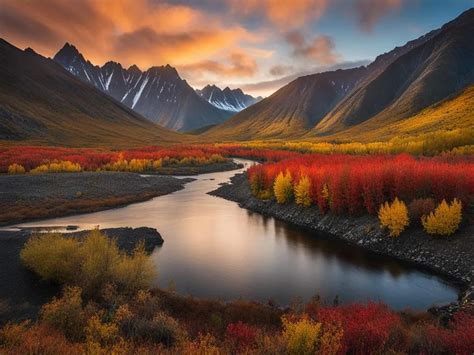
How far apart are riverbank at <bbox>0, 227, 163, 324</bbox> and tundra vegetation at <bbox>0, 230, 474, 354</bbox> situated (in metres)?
1.18

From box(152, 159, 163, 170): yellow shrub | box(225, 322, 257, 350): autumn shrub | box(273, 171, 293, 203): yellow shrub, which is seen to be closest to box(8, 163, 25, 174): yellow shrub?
box(152, 159, 163, 170): yellow shrub

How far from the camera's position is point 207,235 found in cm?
5444

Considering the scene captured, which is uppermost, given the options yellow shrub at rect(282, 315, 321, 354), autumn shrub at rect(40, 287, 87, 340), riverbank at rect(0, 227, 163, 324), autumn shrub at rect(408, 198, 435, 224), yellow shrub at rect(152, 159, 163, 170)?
yellow shrub at rect(152, 159, 163, 170)

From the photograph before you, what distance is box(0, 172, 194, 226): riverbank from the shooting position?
66.0 meters

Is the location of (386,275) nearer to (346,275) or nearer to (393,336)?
(346,275)

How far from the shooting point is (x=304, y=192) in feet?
211

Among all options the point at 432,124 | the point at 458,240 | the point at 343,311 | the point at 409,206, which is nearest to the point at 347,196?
the point at 409,206

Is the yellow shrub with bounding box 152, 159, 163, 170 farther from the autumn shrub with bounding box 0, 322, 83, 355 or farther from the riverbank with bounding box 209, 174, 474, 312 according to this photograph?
the autumn shrub with bounding box 0, 322, 83, 355

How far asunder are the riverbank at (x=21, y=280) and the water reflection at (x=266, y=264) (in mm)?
4004

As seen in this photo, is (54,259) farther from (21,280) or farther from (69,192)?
(69,192)

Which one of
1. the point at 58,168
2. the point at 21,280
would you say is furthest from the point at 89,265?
the point at 58,168

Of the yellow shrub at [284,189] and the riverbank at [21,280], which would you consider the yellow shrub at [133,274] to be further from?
the yellow shrub at [284,189]

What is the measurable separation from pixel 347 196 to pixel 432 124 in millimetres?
164801

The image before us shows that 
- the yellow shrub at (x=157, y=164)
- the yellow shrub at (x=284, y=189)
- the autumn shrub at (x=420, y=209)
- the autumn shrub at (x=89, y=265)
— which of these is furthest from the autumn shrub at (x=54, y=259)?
the yellow shrub at (x=157, y=164)
